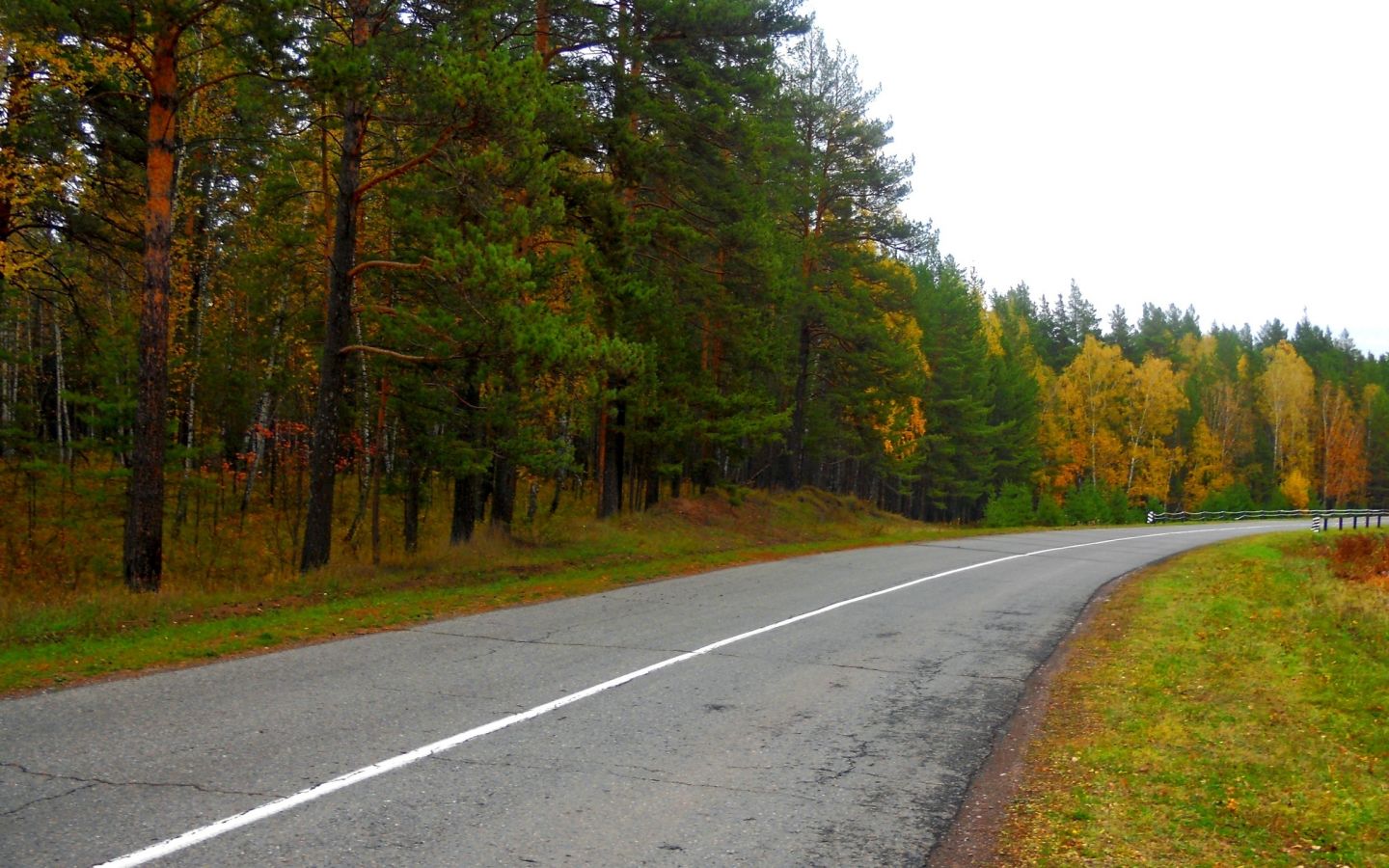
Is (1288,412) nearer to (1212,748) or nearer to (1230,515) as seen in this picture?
(1230,515)

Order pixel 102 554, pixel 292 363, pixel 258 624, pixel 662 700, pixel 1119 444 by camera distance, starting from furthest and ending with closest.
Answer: pixel 1119 444, pixel 292 363, pixel 102 554, pixel 258 624, pixel 662 700

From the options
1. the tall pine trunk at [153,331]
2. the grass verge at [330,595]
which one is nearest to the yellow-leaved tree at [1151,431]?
the grass verge at [330,595]

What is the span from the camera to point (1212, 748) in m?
6.70

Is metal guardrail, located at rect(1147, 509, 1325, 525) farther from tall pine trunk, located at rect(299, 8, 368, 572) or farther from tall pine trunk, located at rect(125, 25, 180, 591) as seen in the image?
tall pine trunk, located at rect(125, 25, 180, 591)

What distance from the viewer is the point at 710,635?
10.6 metres

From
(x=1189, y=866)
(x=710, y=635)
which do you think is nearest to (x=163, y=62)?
(x=710, y=635)

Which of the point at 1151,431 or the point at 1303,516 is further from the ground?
the point at 1151,431

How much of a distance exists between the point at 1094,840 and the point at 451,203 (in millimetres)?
15600

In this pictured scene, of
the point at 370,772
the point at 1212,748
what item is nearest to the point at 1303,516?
the point at 1212,748

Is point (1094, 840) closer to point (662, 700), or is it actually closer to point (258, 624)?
point (662, 700)

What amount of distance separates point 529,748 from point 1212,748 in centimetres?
484

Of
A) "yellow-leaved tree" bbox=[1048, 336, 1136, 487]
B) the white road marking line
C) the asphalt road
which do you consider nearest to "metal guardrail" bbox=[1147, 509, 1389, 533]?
"yellow-leaved tree" bbox=[1048, 336, 1136, 487]

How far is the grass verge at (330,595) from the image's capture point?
349 inches

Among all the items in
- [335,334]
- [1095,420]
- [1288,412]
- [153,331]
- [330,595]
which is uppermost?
[1288,412]
